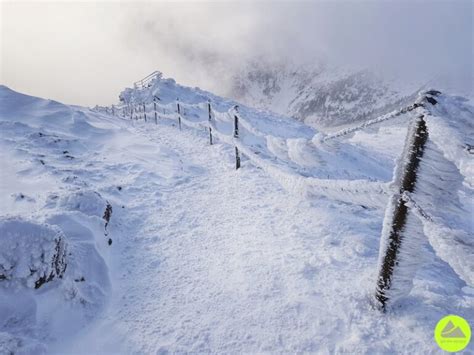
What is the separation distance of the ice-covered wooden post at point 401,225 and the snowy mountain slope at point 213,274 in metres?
0.19

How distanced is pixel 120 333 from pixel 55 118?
35.5ft

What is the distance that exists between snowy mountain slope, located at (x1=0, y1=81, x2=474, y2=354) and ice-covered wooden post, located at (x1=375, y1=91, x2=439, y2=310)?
0.19m

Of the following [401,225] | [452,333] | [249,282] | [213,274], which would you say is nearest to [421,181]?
[401,225]

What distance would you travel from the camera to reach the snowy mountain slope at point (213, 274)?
2650 millimetres

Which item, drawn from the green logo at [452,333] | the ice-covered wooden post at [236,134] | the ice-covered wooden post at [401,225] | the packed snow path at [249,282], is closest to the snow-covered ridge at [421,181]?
the ice-covered wooden post at [401,225]

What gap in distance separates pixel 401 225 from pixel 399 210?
0.39ft

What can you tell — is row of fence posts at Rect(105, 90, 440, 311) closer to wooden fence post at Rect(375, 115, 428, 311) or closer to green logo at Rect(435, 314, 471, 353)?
wooden fence post at Rect(375, 115, 428, 311)

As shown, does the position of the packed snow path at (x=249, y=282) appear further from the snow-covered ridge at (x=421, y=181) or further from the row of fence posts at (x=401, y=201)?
the snow-covered ridge at (x=421, y=181)

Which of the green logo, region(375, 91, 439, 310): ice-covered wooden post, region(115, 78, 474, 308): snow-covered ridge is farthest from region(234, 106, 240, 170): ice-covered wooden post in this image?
the green logo

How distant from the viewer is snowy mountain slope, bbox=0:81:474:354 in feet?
8.70

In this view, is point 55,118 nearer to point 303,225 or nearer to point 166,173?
point 166,173

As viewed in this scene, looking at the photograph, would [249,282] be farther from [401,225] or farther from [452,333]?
[452,333]

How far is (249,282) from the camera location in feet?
10.8

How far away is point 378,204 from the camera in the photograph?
8.31 ft
